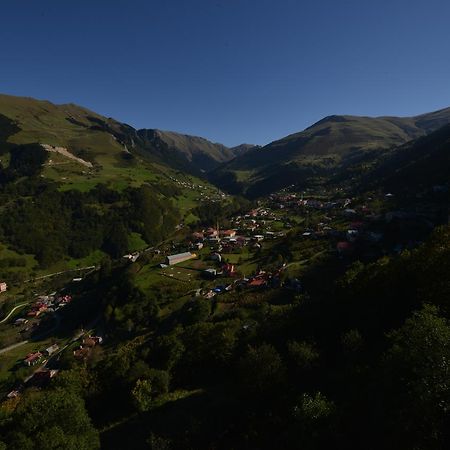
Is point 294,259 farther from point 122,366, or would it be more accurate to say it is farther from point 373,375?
point 373,375

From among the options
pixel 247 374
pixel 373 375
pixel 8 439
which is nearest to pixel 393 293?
pixel 373 375

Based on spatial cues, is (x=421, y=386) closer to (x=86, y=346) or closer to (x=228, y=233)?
(x=86, y=346)

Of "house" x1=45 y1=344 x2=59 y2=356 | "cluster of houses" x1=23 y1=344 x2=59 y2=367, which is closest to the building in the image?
"house" x1=45 y1=344 x2=59 y2=356

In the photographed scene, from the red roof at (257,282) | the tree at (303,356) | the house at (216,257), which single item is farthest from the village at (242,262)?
the tree at (303,356)

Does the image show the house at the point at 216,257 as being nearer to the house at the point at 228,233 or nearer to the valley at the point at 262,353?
the valley at the point at 262,353

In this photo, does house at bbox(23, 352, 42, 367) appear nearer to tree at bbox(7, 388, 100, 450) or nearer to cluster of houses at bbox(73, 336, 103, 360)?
cluster of houses at bbox(73, 336, 103, 360)

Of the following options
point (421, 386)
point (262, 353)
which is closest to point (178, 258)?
point (262, 353)
